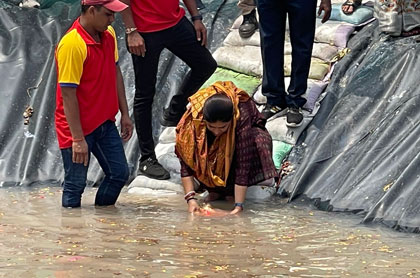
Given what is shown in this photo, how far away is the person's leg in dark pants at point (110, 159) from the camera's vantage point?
A: 5.89 metres

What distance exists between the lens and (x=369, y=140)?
6.19 m

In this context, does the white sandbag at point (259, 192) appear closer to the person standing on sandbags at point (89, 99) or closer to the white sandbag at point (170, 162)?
the white sandbag at point (170, 162)

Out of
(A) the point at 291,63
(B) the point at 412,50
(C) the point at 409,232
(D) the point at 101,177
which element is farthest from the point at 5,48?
(C) the point at 409,232

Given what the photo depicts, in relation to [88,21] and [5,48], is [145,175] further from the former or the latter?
[5,48]

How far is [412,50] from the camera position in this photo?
22.1 ft

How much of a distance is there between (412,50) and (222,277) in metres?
3.02

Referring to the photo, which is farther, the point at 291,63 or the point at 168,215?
the point at 291,63

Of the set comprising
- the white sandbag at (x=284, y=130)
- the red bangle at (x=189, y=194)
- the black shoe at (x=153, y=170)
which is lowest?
the black shoe at (x=153, y=170)

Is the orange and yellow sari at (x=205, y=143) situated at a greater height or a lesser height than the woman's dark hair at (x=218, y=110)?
lesser

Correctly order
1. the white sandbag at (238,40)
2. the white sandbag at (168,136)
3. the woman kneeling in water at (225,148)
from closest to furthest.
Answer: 1. the woman kneeling in water at (225,148)
2. the white sandbag at (168,136)
3. the white sandbag at (238,40)

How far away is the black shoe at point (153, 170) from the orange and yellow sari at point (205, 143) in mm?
616

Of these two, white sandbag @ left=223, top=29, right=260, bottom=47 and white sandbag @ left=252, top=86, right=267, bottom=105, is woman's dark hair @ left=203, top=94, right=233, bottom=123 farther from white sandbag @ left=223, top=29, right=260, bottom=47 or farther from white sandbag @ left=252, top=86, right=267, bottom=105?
white sandbag @ left=223, top=29, right=260, bottom=47

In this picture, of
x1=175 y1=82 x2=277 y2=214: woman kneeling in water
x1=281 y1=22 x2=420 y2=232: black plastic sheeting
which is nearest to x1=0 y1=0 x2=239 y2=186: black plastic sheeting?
x1=175 y1=82 x2=277 y2=214: woman kneeling in water

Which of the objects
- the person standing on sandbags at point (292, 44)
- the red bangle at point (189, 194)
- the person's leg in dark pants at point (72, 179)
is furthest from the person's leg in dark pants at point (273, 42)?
the person's leg in dark pants at point (72, 179)
